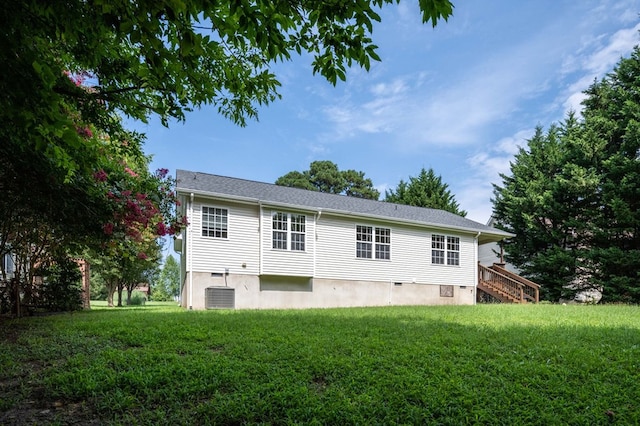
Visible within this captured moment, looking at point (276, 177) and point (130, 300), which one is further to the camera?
point (276, 177)

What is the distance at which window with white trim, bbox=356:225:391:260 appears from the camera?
53.1 ft

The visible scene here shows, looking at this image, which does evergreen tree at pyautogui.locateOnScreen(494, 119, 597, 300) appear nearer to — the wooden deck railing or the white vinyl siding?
the wooden deck railing

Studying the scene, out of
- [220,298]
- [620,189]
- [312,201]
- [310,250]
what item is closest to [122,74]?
[220,298]

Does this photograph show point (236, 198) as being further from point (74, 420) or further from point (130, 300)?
point (130, 300)

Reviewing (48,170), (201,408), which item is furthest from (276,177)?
(201,408)

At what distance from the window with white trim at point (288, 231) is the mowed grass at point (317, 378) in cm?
826

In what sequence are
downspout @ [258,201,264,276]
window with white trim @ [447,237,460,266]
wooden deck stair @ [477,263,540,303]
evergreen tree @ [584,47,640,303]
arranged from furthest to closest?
window with white trim @ [447,237,460,266]
wooden deck stair @ [477,263,540,303]
evergreen tree @ [584,47,640,303]
downspout @ [258,201,264,276]

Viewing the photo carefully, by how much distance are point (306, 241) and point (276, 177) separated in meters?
28.3

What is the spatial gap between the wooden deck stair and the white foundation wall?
107 centimetres

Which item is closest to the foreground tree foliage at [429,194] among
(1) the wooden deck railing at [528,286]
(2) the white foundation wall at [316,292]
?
(1) the wooden deck railing at [528,286]

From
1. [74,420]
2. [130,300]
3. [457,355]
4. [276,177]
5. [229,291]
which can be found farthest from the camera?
[276,177]

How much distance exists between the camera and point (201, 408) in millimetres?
3420

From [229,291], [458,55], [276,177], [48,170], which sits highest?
[276,177]

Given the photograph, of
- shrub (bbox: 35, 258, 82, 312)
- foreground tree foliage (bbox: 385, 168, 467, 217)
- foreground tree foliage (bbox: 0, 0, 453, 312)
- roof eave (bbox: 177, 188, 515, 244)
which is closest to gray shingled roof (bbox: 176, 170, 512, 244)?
roof eave (bbox: 177, 188, 515, 244)
